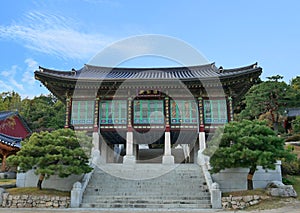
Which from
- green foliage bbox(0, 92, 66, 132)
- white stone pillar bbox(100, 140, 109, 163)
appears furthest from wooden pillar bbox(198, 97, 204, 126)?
green foliage bbox(0, 92, 66, 132)

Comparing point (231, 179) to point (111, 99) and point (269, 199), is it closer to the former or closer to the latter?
point (269, 199)

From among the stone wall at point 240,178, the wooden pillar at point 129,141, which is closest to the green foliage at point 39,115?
the wooden pillar at point 129,141

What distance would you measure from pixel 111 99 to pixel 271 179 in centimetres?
1087

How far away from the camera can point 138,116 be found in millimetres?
17422

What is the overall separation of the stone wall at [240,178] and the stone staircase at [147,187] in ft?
3.55

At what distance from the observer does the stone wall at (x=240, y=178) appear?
12.9 metres

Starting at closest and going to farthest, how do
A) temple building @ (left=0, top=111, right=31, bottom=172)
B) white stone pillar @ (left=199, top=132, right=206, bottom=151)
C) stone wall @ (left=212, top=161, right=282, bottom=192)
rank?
stone wall @ (left=212, top=161, right=282, bottom=192)
white stone pillar @ (left=199, top=132, right=206, bottom=151)
temple building @ (left=0, top=111, right=31, bottom=172)

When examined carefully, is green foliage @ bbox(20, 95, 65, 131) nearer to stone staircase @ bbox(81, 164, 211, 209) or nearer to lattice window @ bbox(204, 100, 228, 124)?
lattice window @ bbox(204, 100, 228, 124)

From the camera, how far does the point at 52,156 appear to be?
1088 centimetres

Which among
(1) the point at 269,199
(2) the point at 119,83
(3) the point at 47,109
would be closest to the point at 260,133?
(1) the point at 269,199

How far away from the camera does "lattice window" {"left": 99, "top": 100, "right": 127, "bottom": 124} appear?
17.4 m

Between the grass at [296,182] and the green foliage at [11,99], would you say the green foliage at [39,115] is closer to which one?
the green foliage at [11,99]

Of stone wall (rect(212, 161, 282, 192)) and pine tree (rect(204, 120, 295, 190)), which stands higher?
pine tree (rect(204, 120, 295, 190))

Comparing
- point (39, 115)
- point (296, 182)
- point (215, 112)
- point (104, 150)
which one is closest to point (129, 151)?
point (104, 150)
